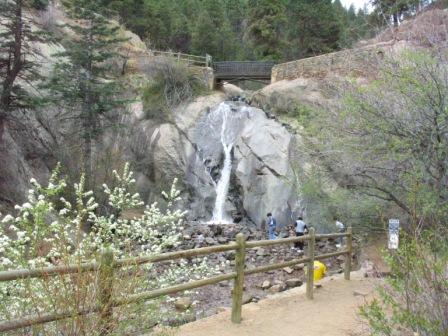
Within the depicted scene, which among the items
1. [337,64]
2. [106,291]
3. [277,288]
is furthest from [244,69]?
[106,291]

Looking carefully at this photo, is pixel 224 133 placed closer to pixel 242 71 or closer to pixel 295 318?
pixel 242 71

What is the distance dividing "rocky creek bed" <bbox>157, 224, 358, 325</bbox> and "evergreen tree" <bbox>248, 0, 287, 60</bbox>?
2232cm

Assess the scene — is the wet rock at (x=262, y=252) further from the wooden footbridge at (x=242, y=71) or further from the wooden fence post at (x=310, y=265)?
the wooden footbridge at (x=242, y=71)

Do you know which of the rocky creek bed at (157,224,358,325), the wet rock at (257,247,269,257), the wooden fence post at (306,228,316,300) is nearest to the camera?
the wooden fence post at (306,228,316,300)

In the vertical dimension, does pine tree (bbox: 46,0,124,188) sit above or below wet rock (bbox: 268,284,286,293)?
above

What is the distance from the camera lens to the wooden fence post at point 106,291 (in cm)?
361

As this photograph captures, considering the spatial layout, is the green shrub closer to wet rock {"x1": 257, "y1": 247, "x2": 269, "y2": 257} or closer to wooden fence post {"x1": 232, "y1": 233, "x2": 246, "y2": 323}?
wooden fence post {"x1": 232, "y1": 233, "x2": 246, "y2": 323}

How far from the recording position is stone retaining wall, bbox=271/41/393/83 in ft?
48.9

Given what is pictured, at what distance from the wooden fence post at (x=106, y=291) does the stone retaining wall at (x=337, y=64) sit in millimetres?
11325

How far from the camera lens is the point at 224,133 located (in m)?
23.8

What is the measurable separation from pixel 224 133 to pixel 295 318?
17.3 meters

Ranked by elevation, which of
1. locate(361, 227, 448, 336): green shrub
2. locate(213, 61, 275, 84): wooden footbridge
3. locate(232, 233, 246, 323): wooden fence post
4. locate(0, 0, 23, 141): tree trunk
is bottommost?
locate(232, 233, 246, 323): wooden fence post

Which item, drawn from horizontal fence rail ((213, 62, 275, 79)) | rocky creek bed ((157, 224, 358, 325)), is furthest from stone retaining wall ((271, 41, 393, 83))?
rocky creek bed ((157, 224, 358, 325))

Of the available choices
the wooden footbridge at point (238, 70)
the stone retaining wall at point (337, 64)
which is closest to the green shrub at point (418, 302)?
the stone retaining wall at point (337, 64)
